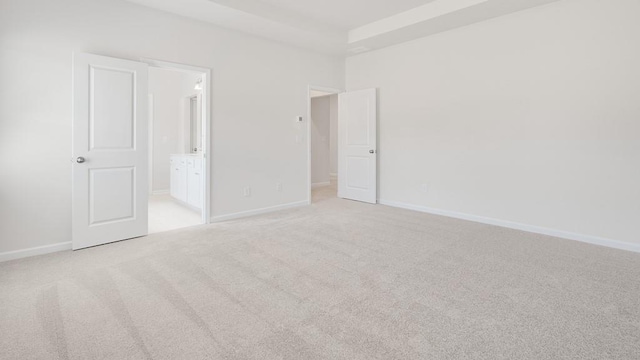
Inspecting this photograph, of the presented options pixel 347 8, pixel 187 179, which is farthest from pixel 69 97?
pixel 347 8

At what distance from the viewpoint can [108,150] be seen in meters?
3.21

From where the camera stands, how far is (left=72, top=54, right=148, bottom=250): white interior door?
10.00ft

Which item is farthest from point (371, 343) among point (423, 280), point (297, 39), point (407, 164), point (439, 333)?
point (297, 39)

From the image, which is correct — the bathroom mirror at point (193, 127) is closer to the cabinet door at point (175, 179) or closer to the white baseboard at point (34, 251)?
the cabinet door at point (175, 179)

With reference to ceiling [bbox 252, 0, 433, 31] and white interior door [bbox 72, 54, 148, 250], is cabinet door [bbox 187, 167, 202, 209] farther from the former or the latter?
ceiling [bbox 252, 0, 433, 31]

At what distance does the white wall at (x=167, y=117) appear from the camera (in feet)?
22.1

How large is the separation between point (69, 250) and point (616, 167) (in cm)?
557

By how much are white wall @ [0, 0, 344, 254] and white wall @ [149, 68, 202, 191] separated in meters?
2.80

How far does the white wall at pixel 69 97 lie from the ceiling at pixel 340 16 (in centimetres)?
27

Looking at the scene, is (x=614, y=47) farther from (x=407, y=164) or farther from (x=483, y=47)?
(x=407, y=164)

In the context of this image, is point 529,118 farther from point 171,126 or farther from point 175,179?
point 171,126

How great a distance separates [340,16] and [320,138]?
4165mm

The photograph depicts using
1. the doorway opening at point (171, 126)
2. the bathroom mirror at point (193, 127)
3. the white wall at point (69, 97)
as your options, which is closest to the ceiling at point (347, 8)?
the white wall at point (69, 97)

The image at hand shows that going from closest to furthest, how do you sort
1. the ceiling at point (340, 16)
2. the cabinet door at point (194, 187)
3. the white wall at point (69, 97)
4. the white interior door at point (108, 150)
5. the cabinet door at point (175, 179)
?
the white wall at point (69, 97), the white interior door at point (108, 150), the ceiling at point (340, 16), the cabinet door at point (194, 187), the cabinet door at point (175, 179)
